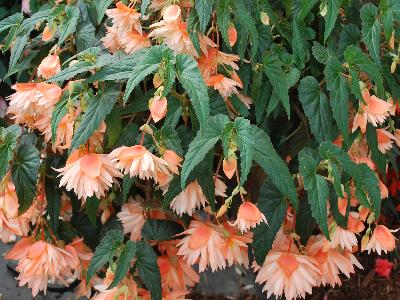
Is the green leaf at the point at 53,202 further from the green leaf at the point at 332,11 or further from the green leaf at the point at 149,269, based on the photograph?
the green leaf at the point at 332,11

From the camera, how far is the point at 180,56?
0.93 m

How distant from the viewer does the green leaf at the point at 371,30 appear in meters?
1.10

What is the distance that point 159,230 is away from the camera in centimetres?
122

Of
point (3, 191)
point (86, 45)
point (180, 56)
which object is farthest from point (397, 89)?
point (3, 191)

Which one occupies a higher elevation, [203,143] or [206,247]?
[203,143]

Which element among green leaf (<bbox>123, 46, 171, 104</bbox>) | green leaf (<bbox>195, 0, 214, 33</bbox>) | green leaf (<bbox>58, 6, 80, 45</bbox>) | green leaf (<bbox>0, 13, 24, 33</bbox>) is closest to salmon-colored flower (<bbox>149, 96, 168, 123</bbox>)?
green leaf (<bbox>123, 46, 171, 104</bbox>)

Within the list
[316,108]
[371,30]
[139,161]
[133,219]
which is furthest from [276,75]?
[133,219]

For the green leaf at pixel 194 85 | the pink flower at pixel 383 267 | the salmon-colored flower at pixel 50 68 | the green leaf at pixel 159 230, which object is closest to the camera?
the green leaf at pixel 194 85

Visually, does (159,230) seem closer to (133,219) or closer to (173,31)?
(133,219)

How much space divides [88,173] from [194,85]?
24cm

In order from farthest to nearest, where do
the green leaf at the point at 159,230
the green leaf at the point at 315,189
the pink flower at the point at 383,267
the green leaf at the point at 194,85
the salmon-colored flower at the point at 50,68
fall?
the pink flower at the point at 383,267, the green leaf at the point at 159,230, the salmon-colored flower at the point at 50,68, the green leaf at the point at 315,189, the green leaf at the point at 194,85

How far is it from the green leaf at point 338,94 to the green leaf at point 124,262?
0.44m

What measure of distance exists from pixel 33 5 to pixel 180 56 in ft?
2.47

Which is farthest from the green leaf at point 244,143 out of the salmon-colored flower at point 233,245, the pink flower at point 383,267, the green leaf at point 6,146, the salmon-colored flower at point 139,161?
the pink flower at point 383,267
